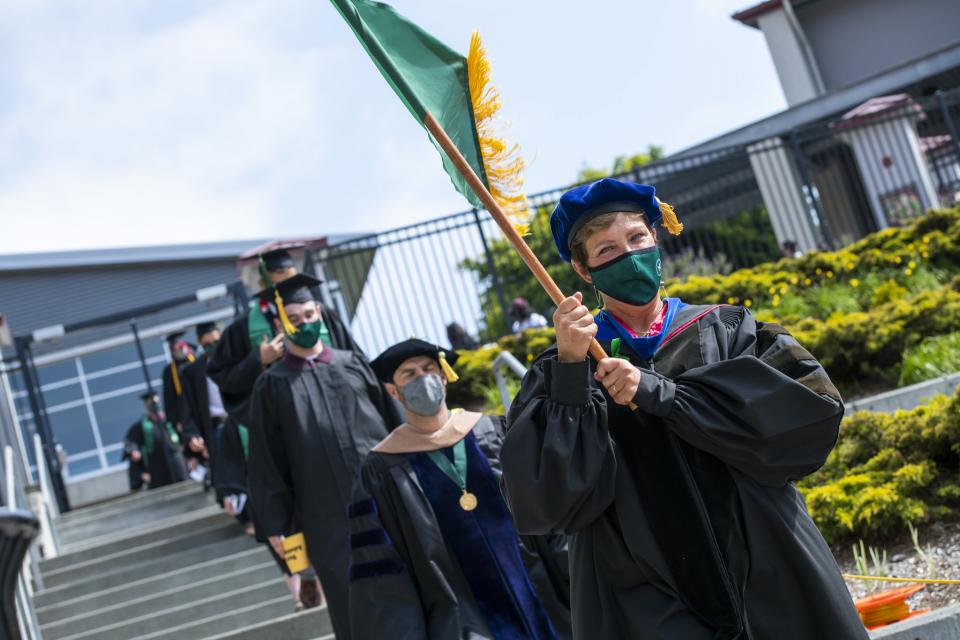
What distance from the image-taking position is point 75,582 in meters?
11.1

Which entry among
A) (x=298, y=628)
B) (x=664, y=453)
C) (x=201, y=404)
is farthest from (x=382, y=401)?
(x=201, y=404)

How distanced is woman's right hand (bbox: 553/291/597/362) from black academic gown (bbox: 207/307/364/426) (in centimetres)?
465

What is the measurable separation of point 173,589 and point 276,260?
12.8 feet

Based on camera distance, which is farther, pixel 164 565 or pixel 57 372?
pixel 57 372

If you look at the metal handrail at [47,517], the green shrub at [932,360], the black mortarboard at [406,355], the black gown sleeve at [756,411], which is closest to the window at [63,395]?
the metal handrail at [47,517]

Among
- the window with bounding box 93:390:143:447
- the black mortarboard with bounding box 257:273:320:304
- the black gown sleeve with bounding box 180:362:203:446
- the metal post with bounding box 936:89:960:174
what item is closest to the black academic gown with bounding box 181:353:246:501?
the black gown sleeve with bounding box 180:362:203:446

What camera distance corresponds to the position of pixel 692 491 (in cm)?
334

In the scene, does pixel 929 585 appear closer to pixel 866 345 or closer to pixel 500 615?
pixel 500 615

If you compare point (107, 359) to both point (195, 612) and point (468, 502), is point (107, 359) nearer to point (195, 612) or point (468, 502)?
point (195, 612)

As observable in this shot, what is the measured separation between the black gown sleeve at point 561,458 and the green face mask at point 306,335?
411 centimetres

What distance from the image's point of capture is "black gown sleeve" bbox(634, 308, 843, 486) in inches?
126

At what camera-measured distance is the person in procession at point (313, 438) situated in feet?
22.9

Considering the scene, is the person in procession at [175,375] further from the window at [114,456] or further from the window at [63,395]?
the window at [63,395]

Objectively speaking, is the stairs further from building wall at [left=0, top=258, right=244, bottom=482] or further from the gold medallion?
building wall at [left=0, top=258, right=244, bottom=482]
